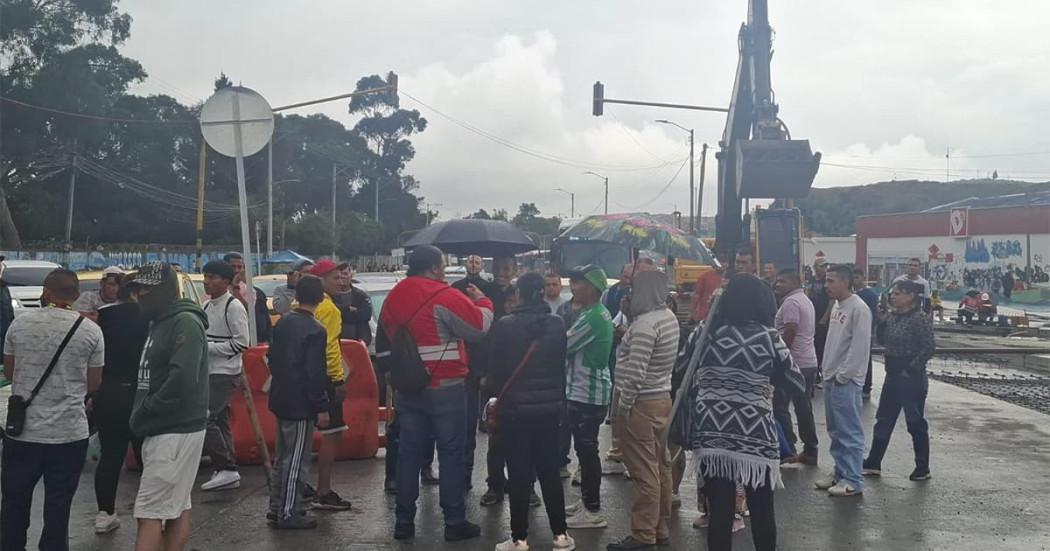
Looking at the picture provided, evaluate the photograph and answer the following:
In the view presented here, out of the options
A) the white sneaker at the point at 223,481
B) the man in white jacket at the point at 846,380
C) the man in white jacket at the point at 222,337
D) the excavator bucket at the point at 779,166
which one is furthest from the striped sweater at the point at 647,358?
the excavator bucket at the point at 779,166

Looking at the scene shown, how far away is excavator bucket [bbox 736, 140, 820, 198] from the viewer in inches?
728

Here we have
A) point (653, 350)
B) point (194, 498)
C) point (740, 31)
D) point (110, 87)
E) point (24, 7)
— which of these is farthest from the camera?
point (110, 87)

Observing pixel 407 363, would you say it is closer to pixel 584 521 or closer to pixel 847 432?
pixel 584 521

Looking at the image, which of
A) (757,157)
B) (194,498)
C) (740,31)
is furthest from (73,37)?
(194,498)

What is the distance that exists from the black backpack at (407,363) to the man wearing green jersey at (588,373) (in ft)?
3.47

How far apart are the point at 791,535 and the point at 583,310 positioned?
2.18m

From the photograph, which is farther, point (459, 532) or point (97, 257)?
point (97, 257)

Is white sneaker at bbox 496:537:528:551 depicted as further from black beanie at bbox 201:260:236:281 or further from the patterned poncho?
black beanie at bbox 201:260:236:281

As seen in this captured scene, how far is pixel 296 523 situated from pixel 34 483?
1.78 meters

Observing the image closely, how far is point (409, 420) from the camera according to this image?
21.0 ft

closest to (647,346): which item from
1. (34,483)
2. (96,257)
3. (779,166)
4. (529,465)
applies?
(529,465)

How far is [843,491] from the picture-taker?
25.2ft

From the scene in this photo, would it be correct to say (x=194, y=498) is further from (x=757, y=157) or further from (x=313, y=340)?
(x=757, y=157)

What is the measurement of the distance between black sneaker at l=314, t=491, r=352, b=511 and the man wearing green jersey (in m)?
1.72
